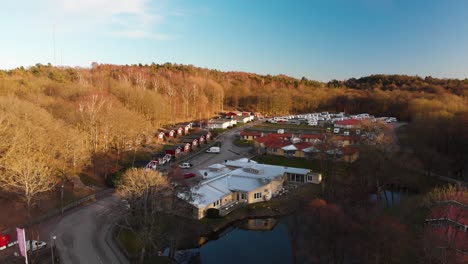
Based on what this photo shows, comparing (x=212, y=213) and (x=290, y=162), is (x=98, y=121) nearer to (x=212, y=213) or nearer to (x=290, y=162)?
(x=212, y=213)

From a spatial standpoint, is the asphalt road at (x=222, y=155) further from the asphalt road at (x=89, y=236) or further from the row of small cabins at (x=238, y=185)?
the asphalt road at (x=89, y=236)

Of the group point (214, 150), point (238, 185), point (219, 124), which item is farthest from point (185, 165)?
point (219, 124)

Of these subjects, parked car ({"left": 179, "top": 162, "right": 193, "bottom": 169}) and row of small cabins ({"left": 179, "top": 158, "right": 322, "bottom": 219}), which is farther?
parked car ({"left": 179, "top": 162, "right": 193, "bottom": 169})

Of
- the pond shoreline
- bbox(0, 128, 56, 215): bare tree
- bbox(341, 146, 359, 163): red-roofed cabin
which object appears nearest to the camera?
bbox(0, 128, 56, 215): bare tree

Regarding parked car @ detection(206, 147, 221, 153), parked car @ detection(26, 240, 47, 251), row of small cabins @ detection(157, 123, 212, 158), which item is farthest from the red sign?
parked car @ detection(206, 147, 221, 153)

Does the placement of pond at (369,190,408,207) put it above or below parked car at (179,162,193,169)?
below

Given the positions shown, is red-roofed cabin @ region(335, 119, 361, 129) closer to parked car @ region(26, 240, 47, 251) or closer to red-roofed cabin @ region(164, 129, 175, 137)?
red-roofed cabin @ region(164, 129, 175, 137)

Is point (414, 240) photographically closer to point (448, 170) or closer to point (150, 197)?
point (150, 197)

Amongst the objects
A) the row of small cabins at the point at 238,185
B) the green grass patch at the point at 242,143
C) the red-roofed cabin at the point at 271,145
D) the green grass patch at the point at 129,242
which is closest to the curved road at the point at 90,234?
the green grass patch at the point at 129,242
